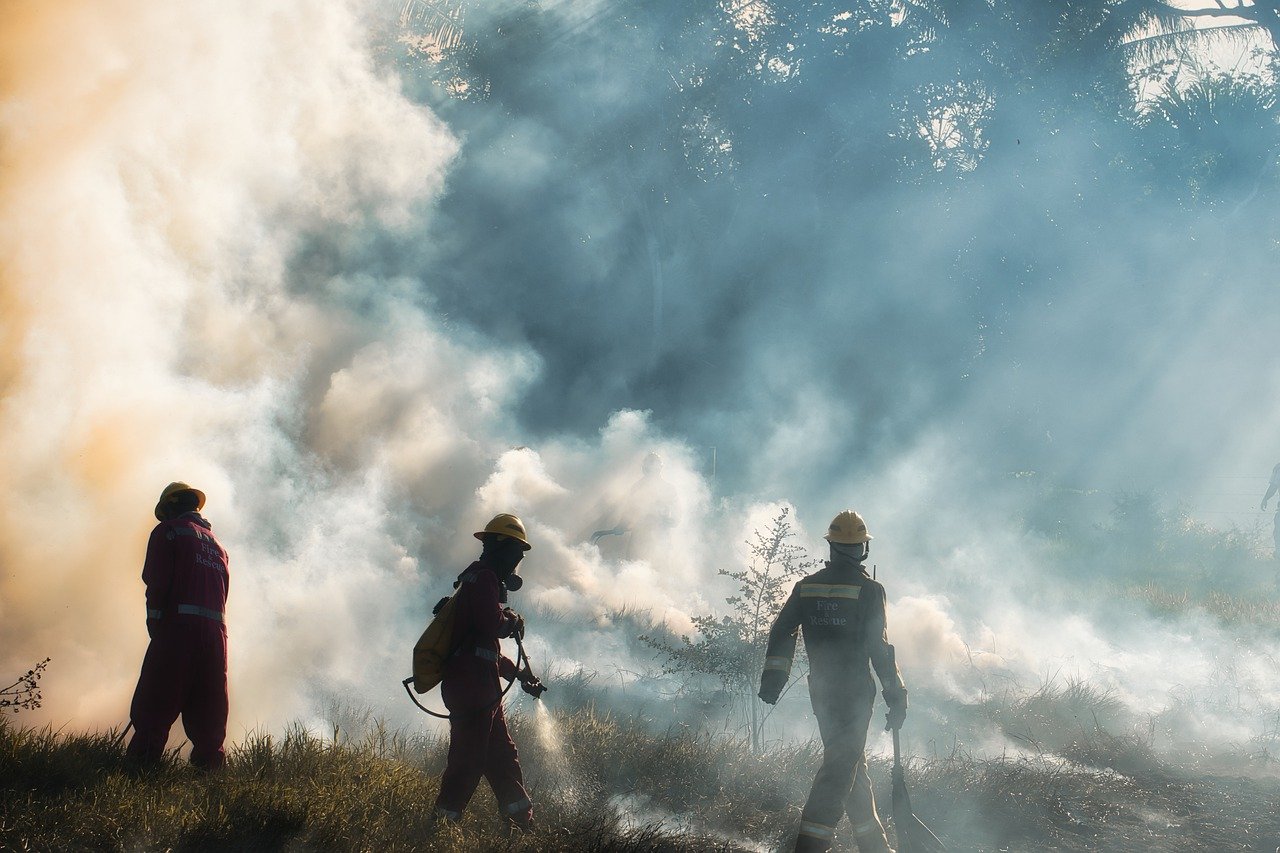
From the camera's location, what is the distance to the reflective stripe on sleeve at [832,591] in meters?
5.09

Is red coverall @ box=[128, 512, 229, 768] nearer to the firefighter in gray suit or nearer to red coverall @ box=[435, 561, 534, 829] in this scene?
red coverall @ box=[435, 561, 534, 829]

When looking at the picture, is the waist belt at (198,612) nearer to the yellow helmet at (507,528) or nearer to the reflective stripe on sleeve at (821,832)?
the yellow helmet at (507,528)

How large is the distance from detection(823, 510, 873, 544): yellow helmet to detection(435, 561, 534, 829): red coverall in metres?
1.73

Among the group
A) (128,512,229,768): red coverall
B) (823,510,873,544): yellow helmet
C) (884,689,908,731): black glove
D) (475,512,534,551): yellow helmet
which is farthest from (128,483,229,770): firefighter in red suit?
(884,689,908,731): black glove

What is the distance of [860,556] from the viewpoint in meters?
5.25

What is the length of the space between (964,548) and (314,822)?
1670 centimetres

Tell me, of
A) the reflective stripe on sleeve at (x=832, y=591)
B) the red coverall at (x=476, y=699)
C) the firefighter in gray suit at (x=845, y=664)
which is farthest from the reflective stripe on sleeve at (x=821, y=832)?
the red coverall at (x=476, y=699)

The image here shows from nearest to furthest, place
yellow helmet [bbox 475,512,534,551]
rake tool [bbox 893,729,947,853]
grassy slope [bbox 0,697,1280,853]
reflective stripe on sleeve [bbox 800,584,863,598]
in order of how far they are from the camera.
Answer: grassy slope [bbox 0,697,1280,853]
yellow helmet [bbox 475,512,534,551]
reflective stripe on sleeve [bbox 800,584,863,598]
rake tool [bbox 893,729,947,853]

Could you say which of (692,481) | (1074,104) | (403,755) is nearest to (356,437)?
(692,481)

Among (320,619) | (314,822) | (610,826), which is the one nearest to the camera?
(314,822)

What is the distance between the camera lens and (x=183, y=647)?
194 inches

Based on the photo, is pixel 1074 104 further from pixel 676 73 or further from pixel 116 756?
pixel 116 756

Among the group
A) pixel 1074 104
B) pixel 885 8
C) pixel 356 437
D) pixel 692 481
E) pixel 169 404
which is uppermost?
pixel 885 8

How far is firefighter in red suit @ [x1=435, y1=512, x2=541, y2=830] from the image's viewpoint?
460 cm
